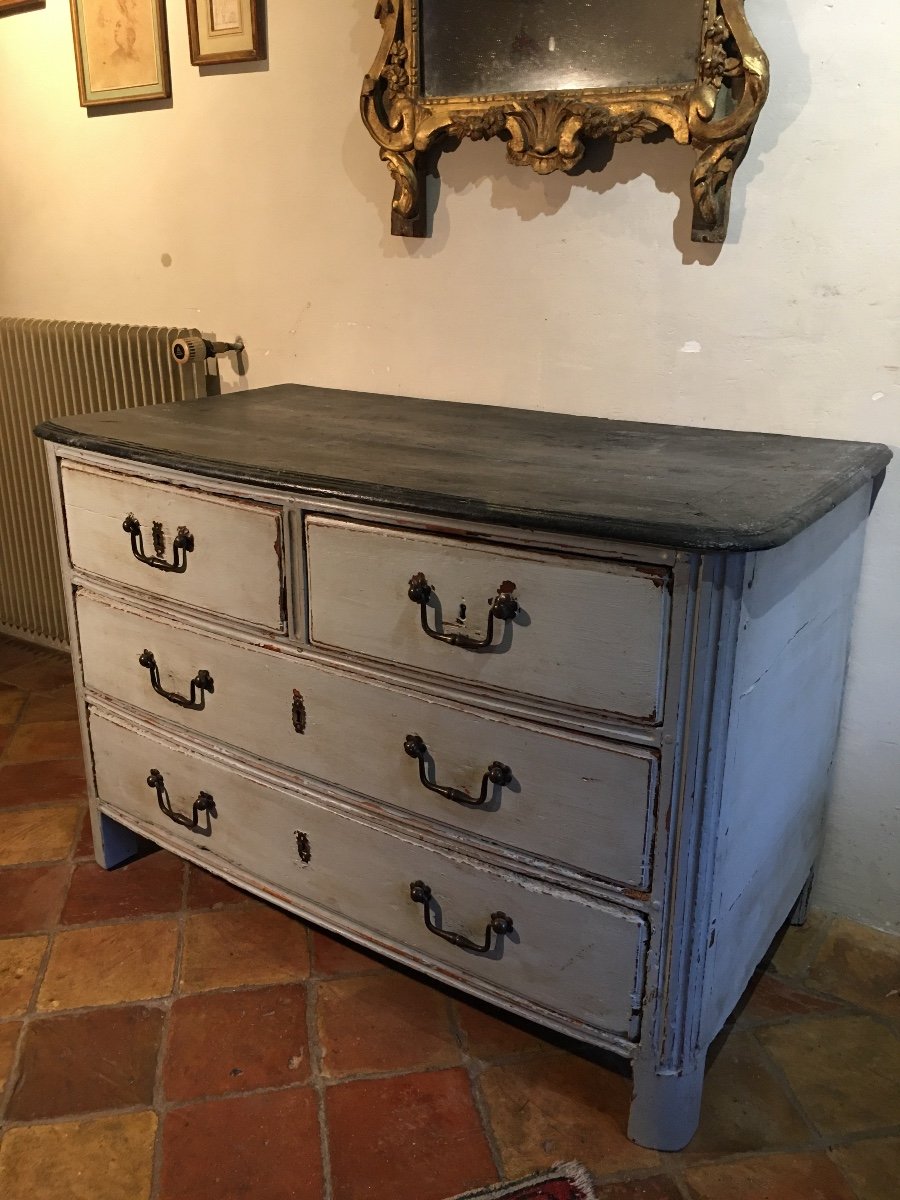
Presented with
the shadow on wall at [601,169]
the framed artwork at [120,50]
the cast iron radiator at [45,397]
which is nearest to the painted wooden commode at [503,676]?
the shadow on wall at [601,169]

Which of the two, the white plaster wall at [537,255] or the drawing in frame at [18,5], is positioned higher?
the drawing in frame at [18,5]

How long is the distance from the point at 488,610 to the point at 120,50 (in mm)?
1949

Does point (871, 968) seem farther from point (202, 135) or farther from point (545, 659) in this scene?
point (202, 135)

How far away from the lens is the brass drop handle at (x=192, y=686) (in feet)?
5.59

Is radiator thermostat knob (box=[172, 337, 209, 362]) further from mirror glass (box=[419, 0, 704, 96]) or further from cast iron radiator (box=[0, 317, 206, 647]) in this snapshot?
mirror glass (box=[419, 0, 704, 96])

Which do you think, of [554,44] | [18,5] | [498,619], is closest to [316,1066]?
[498,619]

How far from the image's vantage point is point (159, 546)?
1.68m

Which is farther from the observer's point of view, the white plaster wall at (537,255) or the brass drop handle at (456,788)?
the white plaster wall at (537,255)

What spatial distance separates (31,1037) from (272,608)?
2.75 feet

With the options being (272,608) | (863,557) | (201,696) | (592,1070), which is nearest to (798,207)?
(863,557)

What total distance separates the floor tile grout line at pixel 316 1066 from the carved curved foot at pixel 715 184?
1.47 metres

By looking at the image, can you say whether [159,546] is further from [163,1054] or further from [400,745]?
[163,1054]

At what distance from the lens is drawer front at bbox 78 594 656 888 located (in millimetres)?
1312

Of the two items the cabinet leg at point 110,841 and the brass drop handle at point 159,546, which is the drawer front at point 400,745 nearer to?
the brass drop handle at point 159,546
